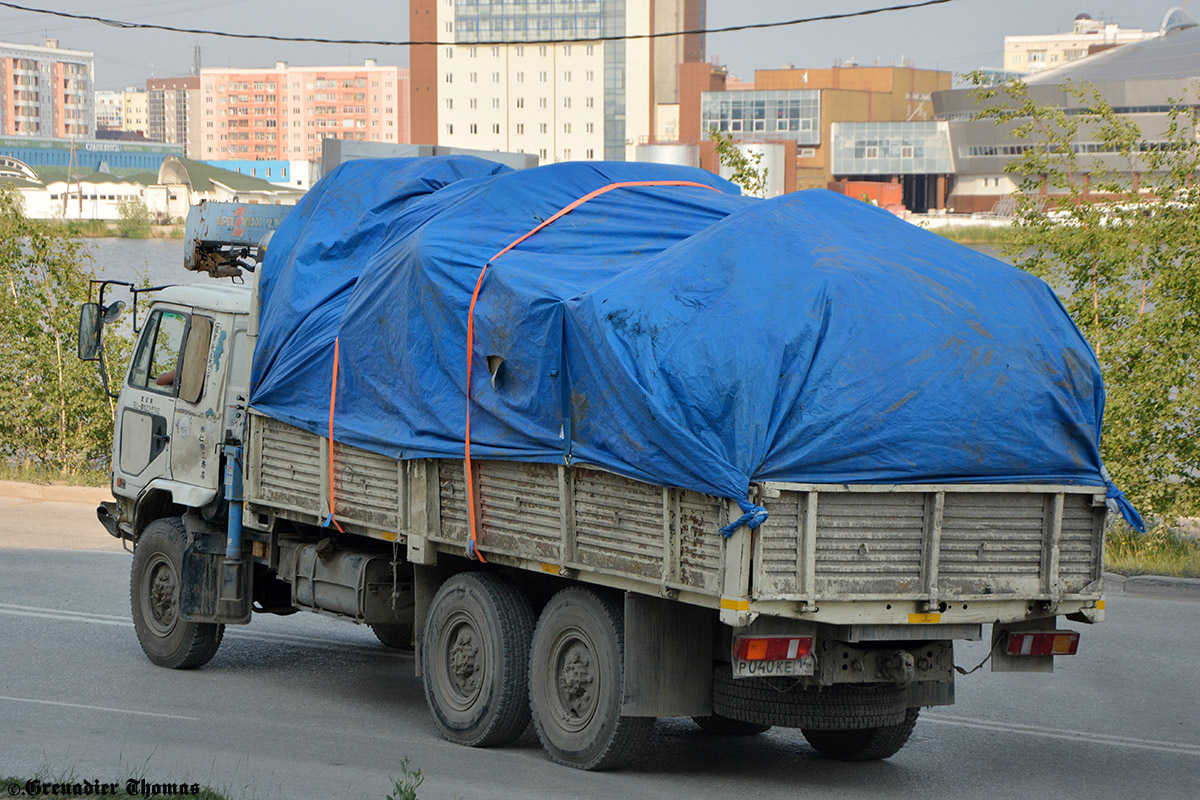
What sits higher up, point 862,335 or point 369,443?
point 862,335

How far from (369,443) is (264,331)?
60.2 inches

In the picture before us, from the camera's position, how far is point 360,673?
32.4 ft

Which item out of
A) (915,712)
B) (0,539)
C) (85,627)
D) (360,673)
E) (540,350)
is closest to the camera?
(540,350)

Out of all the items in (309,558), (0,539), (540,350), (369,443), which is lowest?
(0,539)

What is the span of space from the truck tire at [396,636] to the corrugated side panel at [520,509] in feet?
9.97

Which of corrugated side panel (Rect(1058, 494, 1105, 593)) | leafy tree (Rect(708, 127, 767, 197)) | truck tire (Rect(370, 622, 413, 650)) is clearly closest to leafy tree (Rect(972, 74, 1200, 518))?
leafy tree (Rect(708, 127, 767, 197))

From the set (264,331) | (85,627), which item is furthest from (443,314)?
(85,627)

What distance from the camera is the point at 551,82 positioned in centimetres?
14788

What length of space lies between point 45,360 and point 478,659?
1457 cm

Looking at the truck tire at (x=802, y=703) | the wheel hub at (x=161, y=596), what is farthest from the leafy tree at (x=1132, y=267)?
the wheel hub at (x=161, y=596)

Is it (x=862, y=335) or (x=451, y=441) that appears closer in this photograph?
(x=862, y=335)

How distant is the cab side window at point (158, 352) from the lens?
10125 mm

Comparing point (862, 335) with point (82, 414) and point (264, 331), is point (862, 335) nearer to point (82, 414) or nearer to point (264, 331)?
point (264, 331)

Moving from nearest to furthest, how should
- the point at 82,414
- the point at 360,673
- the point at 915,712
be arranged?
the point at 915,712 → the point at 360,673 → the point at 82,414
